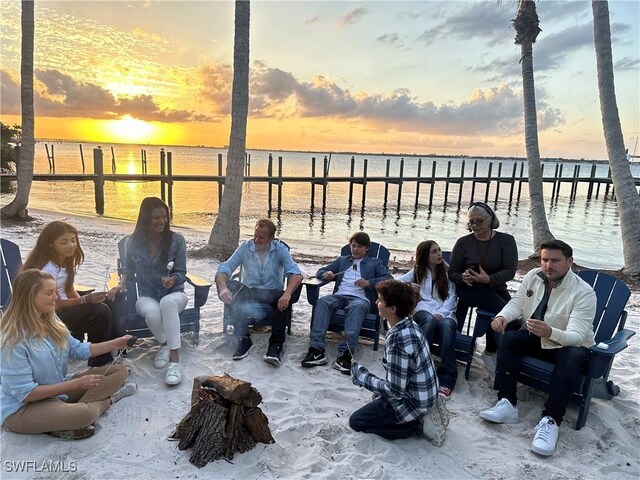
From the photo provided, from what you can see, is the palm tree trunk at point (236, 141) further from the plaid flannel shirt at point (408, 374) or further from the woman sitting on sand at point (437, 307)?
the plaid flannel shirt at point (408, 374)

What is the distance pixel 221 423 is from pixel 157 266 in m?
1.78

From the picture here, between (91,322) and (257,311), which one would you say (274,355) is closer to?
(257,311)

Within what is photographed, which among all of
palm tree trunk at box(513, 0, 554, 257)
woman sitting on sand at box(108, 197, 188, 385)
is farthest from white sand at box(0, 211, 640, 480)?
palm tree trunk at box(513, 0, 554, 257)

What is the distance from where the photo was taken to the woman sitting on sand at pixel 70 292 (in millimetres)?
3219

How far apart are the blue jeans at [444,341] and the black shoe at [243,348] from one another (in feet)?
5.08

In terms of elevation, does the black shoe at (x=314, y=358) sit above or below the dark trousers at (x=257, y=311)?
below

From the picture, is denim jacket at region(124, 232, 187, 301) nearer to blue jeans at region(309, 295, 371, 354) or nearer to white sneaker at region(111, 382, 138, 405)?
white sneaker at region(111, 382, 138, 405)

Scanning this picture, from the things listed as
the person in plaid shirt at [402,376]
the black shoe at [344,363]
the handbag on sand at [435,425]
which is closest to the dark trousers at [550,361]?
the handbag on sand at [435,425]

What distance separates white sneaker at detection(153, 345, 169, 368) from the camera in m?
3.43

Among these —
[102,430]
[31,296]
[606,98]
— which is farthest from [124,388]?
[606,98]

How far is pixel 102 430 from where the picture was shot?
8.50 ft

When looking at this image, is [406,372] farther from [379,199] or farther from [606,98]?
[379,199]

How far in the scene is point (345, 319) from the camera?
381cm

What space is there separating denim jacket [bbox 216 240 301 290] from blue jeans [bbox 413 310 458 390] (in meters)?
1.30
